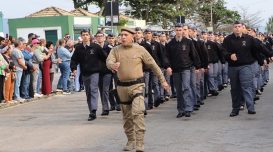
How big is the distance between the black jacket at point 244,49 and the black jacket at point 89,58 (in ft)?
9.06

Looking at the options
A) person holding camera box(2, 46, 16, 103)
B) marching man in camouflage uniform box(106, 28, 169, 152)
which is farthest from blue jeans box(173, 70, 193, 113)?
person holding camera box(2, 46, 16, 103)

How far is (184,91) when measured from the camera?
40.4 ft

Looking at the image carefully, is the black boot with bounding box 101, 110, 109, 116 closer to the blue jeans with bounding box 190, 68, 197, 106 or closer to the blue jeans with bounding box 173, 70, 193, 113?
the blue jeans with bounding box 173, 70, 193, 113

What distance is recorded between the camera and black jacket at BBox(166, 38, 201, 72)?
12.4 m

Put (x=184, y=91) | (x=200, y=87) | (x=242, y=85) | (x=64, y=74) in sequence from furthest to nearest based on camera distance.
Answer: (x=64, y=74)
(x=200, y=87)
(x=184, y=91)
(x=242, y=85)

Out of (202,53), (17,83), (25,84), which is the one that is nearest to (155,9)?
(25,84)

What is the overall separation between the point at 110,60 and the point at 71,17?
100ft

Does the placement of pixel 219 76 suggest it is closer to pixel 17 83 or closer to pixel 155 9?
pixel 17 83

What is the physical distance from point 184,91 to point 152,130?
202 centimetres

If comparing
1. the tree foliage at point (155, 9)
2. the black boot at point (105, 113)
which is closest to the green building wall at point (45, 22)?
the tree foliage at point (155, 9)

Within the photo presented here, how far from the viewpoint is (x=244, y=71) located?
12086 mm

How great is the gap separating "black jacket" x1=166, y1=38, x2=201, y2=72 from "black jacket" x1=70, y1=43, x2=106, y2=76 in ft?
5.03

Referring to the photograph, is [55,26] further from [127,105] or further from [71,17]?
[127,105]

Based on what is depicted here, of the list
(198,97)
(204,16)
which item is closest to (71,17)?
(198,97)
